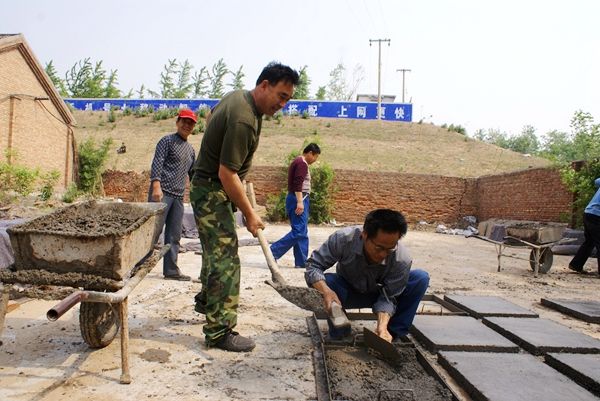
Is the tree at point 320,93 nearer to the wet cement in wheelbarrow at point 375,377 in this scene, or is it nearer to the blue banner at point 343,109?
the blue banner at point 343,109

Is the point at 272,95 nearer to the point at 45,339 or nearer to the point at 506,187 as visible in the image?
the point at 45,339

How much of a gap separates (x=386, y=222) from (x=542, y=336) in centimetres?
175

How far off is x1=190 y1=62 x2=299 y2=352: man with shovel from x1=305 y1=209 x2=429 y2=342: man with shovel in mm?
536

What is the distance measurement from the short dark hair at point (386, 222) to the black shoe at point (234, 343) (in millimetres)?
1069

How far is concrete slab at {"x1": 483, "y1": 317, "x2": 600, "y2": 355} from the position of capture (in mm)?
3199

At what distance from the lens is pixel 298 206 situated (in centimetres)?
593

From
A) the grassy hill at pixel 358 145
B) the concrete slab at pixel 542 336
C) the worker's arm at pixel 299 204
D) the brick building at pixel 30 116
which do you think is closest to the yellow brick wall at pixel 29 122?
the brick building at pixel 30 116

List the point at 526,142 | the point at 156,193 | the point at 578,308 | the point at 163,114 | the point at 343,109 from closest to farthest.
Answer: the point at 578,308 → the point at 156,193 → the point at 163,114 → the point at 343,109 → the point at 526,142

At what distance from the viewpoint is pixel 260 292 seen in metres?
4.77

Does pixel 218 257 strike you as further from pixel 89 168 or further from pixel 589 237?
pixel 89 168

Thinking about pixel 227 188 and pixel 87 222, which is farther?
pixel 87 222

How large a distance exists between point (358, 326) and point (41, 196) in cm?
1147

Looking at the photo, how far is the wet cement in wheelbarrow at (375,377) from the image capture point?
7.93 feet

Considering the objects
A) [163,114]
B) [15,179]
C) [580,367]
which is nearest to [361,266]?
[580,367]
